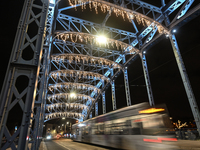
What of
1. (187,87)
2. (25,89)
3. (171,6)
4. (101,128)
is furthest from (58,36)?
(187,87)

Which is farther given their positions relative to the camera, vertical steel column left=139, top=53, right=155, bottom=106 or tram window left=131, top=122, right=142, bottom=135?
vertical steel column left=139, top=53, right=155, bottom=106

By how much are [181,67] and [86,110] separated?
34.7 meters

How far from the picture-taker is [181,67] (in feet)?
A: 37.6

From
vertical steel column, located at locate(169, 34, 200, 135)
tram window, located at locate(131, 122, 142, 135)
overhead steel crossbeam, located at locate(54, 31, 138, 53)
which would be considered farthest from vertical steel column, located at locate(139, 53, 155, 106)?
tram window, located at locate(131, 122, 142, 135)

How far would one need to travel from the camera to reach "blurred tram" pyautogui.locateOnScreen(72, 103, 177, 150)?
253 inches

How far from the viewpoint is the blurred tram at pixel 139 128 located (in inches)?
253

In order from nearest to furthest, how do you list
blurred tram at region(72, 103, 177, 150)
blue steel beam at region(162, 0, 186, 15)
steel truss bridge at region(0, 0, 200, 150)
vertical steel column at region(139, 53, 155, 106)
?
steel truss bridge at region(0, 0, 200, 150) → blurred tram at region(72, 103, 177, 150) → blue steel beam at region(162, 0, 186, 15) → vertical steel column at region(139, 53, 155, 106)

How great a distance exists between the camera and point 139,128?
24.5ft

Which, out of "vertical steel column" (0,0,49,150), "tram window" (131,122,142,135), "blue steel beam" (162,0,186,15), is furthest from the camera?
"blue steel beam" (162,0,186,15)

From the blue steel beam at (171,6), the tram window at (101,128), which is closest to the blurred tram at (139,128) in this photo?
the tram window at (101,128)

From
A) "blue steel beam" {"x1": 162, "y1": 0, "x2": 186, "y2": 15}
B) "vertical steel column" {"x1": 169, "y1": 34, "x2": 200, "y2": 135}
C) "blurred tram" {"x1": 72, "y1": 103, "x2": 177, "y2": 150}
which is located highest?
"blue steel beam" {"x1": 162, "y1": 0, "x2": 186, "y2": 15}

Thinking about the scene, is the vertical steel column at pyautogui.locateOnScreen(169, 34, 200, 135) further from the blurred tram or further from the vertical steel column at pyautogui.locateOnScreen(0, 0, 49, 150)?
the vertical steel column at pyautogui.locateOnScreen(0, 0, 49, 150)

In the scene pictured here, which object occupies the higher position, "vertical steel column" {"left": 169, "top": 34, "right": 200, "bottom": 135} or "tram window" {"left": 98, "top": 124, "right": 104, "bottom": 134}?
"vertical steel column" {"left": 169, "top": 34, "right": 200, "bottom": 135}

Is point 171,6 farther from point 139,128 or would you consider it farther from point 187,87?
point 139,128
